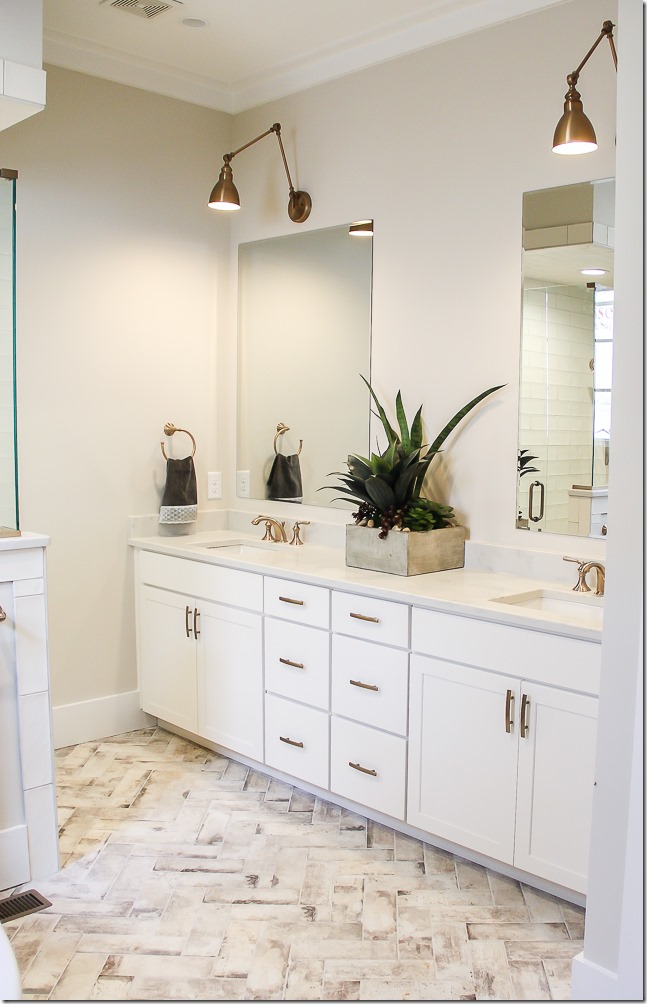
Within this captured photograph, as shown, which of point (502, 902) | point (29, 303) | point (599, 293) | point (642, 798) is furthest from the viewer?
point (29, 303)

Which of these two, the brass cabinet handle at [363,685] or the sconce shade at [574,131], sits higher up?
the sconce shade at [574,131]

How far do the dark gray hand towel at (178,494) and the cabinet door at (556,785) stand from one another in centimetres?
184

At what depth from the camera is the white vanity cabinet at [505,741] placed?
229 centimetres

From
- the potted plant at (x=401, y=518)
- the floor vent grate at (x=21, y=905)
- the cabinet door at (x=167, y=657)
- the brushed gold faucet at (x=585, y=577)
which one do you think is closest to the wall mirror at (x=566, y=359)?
the brushed gold faucet at (x=585, y=577)

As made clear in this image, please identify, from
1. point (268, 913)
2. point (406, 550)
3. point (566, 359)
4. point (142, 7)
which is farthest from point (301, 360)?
point (268, 913)

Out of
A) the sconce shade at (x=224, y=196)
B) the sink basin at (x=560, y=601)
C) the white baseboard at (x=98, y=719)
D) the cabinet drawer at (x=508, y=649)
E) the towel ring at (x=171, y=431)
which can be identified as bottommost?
the white baseboard at (x=98, y=719)

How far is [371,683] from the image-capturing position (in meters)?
2.80

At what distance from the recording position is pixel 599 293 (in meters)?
2.66

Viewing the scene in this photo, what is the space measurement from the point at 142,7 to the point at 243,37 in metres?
0.42

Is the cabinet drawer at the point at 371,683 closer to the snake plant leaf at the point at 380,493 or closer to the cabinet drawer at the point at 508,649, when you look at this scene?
the cabinet drawer at the point at 508,649

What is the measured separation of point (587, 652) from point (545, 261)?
1272mm

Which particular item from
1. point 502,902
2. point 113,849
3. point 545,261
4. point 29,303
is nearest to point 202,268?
Result: point 29,303

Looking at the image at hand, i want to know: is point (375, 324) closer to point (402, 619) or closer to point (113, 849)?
point (402, 619)

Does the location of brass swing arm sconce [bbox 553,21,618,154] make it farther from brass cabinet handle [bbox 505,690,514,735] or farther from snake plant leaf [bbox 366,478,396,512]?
brass cabinet handle [bbox 505,690,514,735]
